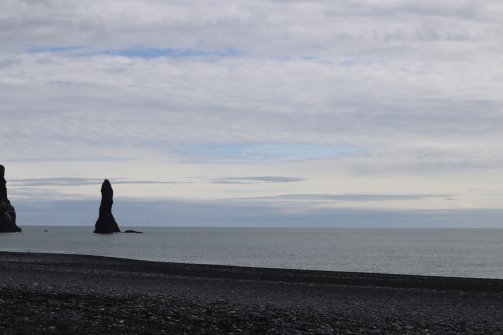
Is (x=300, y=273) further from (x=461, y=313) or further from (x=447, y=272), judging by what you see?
(x=461, y=313)

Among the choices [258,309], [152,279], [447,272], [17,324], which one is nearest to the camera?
[17,324]

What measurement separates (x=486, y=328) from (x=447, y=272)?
53.4 meters

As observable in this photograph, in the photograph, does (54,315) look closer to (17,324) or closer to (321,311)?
(17,324)

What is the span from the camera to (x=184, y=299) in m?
30.1

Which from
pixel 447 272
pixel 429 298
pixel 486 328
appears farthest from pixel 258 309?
pixel 447 272

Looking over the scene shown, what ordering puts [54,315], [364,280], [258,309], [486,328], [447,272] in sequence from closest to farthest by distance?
[54,315], [486,328], [258,309], [364,280], [447,272]

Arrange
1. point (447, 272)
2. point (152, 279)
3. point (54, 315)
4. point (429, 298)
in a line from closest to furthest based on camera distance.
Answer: point (54, 315) < point (429, 298) < point (152, 279) < point (447, 272)

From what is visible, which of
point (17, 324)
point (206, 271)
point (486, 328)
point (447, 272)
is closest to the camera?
point (17, 324)

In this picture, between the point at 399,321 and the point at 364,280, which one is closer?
the point at 399,321

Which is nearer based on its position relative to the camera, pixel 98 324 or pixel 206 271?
pixel 98 324

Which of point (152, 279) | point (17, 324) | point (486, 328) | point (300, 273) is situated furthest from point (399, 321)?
point (300, 273)

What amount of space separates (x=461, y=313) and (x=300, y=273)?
30.4m

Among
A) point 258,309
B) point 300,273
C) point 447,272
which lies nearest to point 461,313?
point 258,309

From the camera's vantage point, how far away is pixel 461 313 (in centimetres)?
3000
